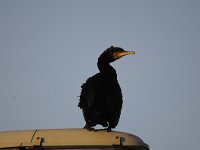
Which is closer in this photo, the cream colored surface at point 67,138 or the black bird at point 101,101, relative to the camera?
the cream colored surface at point 67,138

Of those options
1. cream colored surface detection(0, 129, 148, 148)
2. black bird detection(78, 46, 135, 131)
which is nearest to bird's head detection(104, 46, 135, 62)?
black bird detection(78, 46, 135, 131)

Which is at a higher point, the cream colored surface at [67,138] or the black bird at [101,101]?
the black bird at [101,101]

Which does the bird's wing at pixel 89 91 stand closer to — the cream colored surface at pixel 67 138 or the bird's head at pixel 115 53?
the bird's head at pixel 115 53

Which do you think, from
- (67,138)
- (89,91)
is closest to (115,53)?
(89,91)

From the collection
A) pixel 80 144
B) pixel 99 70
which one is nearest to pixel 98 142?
pixel 80 144

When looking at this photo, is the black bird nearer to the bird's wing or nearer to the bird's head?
the bird's wing

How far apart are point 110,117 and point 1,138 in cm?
173

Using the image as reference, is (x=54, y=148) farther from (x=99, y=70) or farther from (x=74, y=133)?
(x=99, y=70)

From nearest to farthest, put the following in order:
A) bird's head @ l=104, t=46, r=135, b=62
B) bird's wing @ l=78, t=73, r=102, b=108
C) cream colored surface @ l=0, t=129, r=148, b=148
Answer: cream colored surface @ l=0, t=129, r=148, b=148 < bird's wing @ l=78, t=73, r=102, b=108 < bird's head @ l=104, t=46, r=135, b=62

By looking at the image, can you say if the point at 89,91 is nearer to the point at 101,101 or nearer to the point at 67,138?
the point at 101,101

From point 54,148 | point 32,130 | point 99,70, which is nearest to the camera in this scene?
point 54,148

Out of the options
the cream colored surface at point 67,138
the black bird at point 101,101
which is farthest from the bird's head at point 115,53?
the cream colored surface at point 67,138

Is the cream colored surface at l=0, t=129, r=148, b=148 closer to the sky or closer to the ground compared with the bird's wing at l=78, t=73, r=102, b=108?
closer to the ground

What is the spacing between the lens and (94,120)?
20.5 ft
